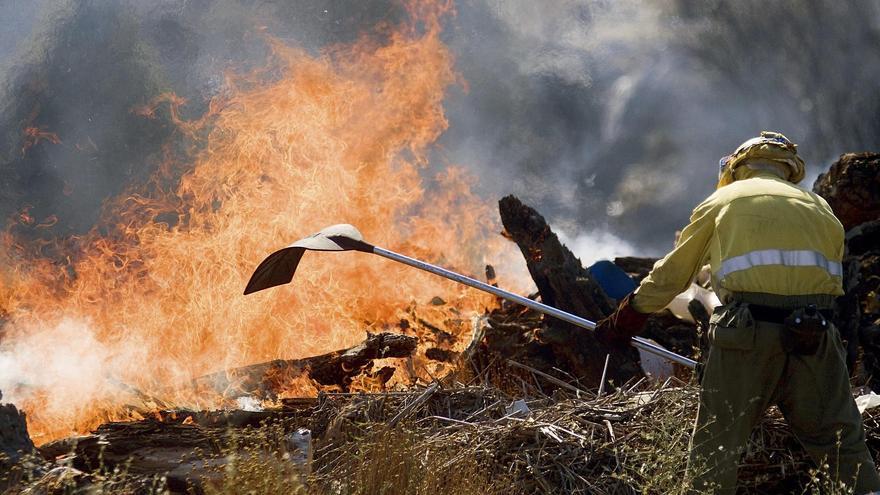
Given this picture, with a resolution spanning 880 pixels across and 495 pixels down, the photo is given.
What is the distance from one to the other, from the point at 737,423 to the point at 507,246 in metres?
8.17

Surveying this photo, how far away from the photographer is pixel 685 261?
159 inches

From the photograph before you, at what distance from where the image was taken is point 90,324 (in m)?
A: 7.97

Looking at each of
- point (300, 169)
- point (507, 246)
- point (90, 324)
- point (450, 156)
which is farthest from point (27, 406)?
point (450, 156)

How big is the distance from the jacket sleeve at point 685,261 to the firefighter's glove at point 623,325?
128mm

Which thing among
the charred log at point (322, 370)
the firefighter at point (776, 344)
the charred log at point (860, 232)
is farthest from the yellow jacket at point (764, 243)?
the charred log at point (860, 232)

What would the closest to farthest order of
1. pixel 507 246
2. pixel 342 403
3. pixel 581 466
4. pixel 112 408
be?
pixel 581 466 → pixel 342 403 → pixel 112 408 → pixel 507 246

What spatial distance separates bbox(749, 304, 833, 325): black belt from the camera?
12.2 ft

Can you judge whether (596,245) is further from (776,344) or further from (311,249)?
(776,344)

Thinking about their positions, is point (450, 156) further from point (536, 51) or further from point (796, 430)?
point (796, 430)

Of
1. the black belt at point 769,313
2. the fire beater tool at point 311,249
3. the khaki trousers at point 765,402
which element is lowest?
the khaki trousers at point 765,402

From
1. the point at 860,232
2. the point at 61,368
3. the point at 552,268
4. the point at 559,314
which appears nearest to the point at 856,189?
the point at 860,232

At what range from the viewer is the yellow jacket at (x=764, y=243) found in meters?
3.74

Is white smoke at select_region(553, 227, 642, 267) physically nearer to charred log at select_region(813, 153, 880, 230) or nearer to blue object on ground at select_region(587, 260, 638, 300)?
blue object on ground at select_region(587, 260, 638, 300)

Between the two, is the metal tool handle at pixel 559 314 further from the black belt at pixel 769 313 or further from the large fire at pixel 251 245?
the large fire at pixel 251 245
